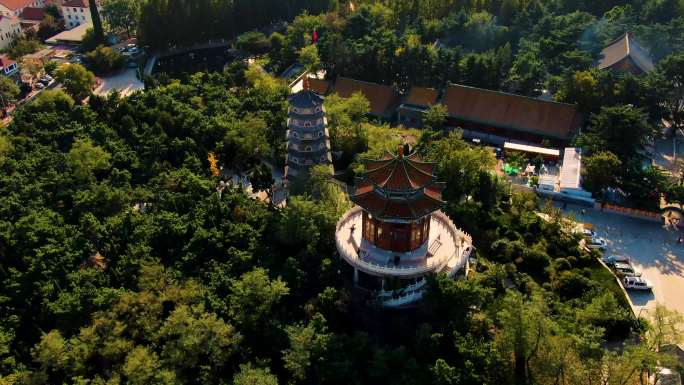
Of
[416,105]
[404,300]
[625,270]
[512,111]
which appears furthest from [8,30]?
[625,270]

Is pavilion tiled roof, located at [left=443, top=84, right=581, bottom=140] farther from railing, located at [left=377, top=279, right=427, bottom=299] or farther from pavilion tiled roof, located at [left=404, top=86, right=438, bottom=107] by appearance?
railing, located at [left=377, top=279, right=427, bottom=299]

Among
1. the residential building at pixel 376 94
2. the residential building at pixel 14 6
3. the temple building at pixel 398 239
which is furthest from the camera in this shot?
the residential building at pixel 14 6

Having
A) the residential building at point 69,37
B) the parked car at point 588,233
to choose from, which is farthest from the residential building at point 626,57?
the residential building at point 69,37

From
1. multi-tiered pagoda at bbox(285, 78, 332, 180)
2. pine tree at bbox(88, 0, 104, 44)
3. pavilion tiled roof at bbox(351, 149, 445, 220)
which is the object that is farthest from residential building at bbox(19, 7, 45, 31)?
pavilion tiled roof at bbox(351, 149, 445, 220)

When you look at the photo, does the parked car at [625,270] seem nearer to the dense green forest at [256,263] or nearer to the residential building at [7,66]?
the dense green forest at [256,263]

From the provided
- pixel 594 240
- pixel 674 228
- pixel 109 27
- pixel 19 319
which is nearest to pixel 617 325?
pixel 594 240

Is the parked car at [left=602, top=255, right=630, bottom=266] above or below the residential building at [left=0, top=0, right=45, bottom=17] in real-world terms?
below
